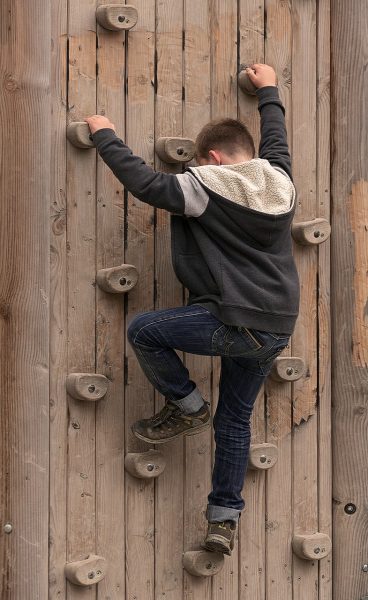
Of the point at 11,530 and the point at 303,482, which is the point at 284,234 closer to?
the point at 303,482

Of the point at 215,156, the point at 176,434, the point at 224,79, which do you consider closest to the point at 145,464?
the point at 176,434

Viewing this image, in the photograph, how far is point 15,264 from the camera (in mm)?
4465

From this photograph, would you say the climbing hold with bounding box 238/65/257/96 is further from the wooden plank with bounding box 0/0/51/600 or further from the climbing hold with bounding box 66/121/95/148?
the wooden plank with bounding box 0/0/51/600

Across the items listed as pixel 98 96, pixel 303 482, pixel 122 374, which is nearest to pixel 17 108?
pixel 98 96

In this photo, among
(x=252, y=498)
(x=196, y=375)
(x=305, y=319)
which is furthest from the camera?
(x=305, y=319)

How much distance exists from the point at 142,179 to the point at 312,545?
1.67m

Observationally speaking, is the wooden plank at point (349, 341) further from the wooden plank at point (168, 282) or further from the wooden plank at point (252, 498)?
the wooden plank at point (168, 282)

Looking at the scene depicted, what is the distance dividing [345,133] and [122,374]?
1394 mm

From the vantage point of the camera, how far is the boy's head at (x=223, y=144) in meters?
4.59

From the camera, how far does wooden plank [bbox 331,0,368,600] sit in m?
5.16

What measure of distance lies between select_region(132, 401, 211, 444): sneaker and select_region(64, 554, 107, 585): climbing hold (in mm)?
474

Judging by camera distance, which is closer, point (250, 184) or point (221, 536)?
point (250, 184)

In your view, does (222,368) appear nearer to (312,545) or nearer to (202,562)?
(202,562)

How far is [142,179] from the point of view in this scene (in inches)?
174
